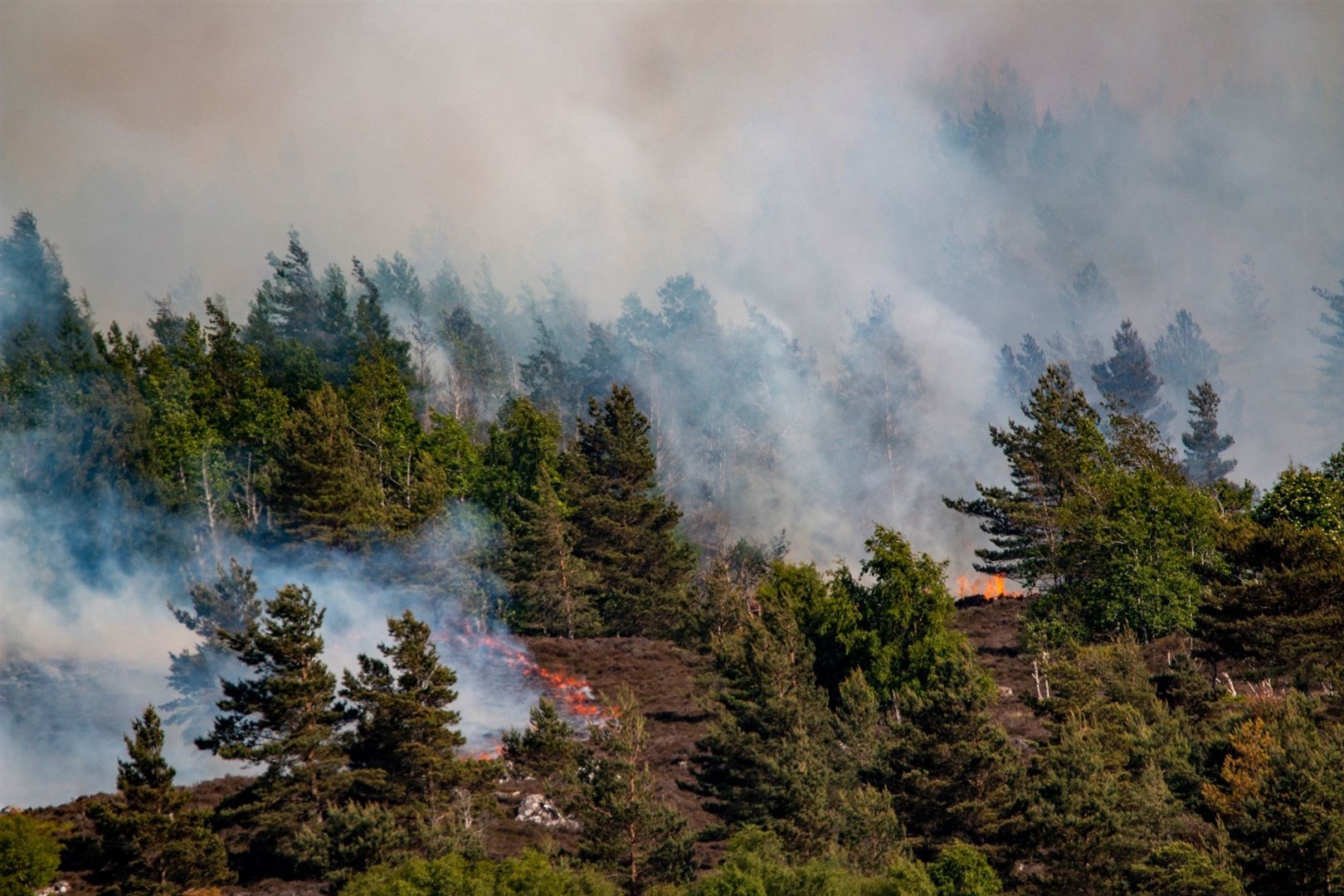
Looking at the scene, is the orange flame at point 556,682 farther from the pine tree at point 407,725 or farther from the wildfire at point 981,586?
the wildfire at point 981,586

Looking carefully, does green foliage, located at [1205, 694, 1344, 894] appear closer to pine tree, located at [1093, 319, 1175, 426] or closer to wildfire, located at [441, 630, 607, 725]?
wildfire, located at [441, 630, 607, 725]

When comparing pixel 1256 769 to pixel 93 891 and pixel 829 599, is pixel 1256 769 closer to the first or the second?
pixel 829 599

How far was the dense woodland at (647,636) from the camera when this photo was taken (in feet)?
155

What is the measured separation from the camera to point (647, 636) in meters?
91.9

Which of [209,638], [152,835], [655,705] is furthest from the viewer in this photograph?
[655,705]

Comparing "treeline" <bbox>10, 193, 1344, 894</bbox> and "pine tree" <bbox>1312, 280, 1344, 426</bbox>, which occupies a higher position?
"pine tree" <bbox>1312, 280, 1344, 426</bbox>

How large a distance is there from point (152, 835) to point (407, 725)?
981cm

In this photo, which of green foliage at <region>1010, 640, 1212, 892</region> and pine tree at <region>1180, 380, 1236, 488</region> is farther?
pine tree at <region>1180, 380, 1236, 488</region>

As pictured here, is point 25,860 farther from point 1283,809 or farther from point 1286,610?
point 1286,610

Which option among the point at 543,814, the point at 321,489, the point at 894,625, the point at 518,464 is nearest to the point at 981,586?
the point at 518,464

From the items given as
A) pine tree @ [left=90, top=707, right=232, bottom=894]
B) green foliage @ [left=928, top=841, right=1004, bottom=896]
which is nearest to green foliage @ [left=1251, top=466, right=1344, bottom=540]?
green foliage @ [left=928, top=841, right=1004, bottom=896]

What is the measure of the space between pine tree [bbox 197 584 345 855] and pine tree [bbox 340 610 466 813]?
109 cm

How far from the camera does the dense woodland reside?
47.2 m

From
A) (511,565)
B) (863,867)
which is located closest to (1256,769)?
(863,867)
